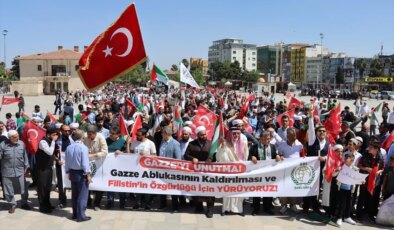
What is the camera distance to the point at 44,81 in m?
72.1

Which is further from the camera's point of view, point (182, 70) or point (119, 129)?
point (182, 70)

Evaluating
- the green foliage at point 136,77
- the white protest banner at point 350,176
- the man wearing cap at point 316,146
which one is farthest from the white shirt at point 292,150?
the green foliage at point 136,77

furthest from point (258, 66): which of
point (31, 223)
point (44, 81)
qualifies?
point (31, 223)

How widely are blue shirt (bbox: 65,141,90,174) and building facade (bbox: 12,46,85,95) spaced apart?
68852 millimetres

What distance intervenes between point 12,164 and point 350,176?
5.69 metres

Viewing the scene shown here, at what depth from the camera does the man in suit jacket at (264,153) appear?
7.07 m

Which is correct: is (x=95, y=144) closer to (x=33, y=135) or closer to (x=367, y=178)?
(x=33, y=135)

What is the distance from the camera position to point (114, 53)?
7.26 meters

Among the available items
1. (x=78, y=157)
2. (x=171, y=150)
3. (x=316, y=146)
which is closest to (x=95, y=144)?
(x=78, y=157)

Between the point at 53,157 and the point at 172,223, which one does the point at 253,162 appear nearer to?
the point at 172,223

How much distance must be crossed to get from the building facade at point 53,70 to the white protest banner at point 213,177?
68568 mm

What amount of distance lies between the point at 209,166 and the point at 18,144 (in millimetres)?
3326

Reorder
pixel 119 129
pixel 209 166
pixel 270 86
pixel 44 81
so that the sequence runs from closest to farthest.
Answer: pixel 209 166 < pixel 119 129 < pixel 44 81 < pixel 270 86

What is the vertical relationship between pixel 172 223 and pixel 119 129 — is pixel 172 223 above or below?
below
